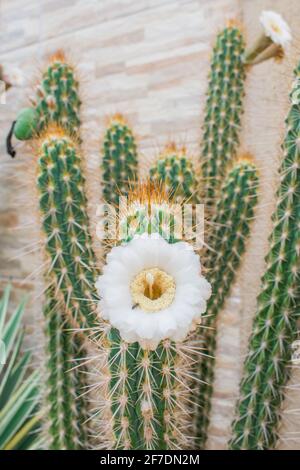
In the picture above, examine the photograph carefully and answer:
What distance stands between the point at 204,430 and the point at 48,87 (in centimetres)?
88

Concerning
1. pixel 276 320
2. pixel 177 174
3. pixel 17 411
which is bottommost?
pixel 17 411

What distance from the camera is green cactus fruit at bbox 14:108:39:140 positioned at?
4.53 ft

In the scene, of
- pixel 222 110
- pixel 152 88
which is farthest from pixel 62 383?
pixel 152 88

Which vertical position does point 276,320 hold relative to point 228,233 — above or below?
below

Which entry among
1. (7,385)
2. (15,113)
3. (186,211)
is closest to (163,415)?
(186,211)

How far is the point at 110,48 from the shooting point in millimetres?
2010

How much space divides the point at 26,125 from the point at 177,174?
51cm

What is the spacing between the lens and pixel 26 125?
141 cm

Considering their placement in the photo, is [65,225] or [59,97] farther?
[59,97]

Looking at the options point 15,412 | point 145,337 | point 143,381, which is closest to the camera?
point 145,337

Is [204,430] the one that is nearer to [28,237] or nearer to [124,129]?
[124,129]

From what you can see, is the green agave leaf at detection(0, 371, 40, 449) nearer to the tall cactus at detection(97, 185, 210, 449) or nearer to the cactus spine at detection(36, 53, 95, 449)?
the cactus spine at detection(36, 53, 95, 449)

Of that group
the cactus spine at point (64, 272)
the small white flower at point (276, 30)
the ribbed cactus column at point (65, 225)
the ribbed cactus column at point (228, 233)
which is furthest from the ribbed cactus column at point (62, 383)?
the small white flower at point (276, 30)

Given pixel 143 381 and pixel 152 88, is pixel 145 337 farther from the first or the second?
A: pixel 152 88
